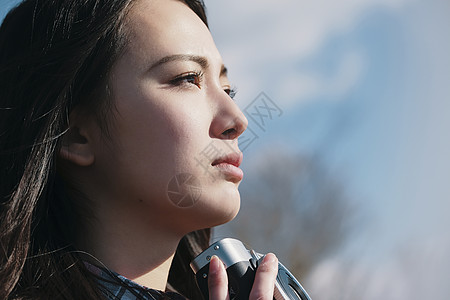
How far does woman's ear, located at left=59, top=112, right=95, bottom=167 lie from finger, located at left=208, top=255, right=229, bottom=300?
1.19ft

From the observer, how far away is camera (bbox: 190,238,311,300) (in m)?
1.15

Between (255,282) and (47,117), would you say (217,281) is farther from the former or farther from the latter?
(47,117)

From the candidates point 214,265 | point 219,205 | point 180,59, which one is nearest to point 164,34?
point 180,59

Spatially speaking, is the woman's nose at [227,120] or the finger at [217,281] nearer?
the finger at [217,281]

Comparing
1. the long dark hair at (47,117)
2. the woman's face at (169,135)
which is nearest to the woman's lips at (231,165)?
the woman's face at (169,135)

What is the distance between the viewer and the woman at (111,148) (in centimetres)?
118

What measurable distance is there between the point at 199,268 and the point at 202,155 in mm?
233

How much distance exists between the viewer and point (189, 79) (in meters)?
1.26

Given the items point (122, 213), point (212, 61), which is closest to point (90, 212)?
point (122, 213)

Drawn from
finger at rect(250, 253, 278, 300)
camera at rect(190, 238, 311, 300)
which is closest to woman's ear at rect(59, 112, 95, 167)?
camera at rect(190, 238, 311, 300)

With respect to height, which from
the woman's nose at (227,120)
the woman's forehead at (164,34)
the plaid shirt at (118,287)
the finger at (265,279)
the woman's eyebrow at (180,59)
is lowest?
the plaid shirt at (118,287)

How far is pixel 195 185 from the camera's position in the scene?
1183 mm

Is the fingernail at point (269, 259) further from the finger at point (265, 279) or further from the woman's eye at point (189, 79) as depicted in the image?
the woman's eye at point (189, 79)

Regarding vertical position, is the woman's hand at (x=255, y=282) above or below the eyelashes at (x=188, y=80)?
below
